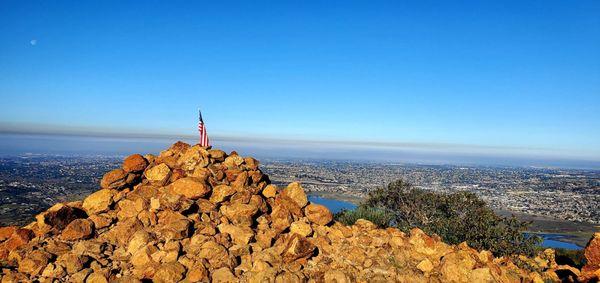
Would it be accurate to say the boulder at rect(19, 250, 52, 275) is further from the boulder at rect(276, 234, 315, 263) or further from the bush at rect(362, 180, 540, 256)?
the bush at rect(362, 180, 540, 256)

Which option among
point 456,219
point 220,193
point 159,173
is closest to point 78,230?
point 159,173

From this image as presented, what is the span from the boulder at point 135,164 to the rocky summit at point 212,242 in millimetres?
54

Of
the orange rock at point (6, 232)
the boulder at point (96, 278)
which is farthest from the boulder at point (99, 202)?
the boulder at point (96, 278)

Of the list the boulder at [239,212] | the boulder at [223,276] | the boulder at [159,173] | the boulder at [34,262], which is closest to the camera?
the boulder at [34,262]

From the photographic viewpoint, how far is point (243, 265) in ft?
46.6

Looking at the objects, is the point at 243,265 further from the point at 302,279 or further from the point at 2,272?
the point at 2,272

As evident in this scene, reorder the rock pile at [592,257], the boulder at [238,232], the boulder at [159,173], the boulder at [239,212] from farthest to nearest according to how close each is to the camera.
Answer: the boulder at [159,173] → the rock pile at [592,257] → the boulder at [239,212] → the boulder at [238,232]

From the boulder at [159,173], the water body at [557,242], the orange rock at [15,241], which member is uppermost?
the boulder at [159,173]

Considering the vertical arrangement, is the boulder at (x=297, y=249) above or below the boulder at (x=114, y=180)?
below

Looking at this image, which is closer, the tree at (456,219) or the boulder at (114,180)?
the boulder at (114,180)

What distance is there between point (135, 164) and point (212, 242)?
245 inches

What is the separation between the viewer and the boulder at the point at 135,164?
17.9 m

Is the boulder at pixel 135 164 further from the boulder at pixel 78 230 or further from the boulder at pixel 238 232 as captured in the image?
the boulder at pixel 238 232

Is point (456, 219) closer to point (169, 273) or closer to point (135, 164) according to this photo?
point (135, 164)
